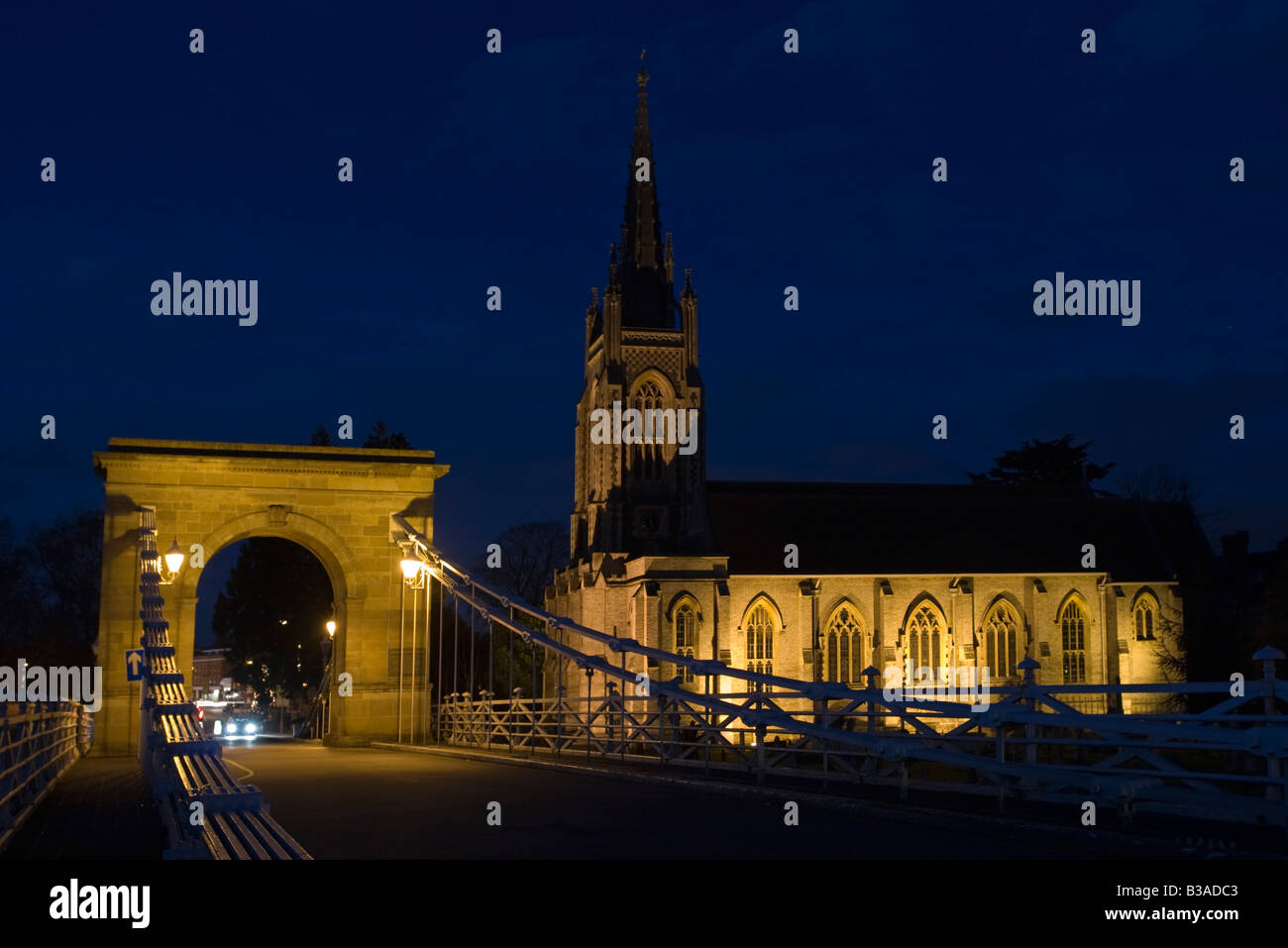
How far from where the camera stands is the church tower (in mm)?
72812

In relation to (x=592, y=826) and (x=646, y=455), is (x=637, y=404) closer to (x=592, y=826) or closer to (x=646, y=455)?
(x=646, y=455)

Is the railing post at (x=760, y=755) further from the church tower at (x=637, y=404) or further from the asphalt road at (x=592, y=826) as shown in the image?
the church tower at (x=637, y=404)

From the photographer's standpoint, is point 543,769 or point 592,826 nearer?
point 592,826

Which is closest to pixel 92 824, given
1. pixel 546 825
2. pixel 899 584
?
pixel 546 825

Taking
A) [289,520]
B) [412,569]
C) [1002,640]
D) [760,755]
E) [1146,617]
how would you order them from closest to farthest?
[760,755] → [412,569] → [289,520] → [1002,640] → [1146,617]

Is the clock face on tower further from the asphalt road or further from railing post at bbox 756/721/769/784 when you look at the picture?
railing post at bbox 756/721/769/784

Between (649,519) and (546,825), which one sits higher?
(649,519)

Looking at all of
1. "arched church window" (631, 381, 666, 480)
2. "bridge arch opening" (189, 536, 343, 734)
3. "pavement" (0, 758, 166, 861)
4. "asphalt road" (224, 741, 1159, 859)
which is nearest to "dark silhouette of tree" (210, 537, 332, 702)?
"bridge arch opening" (189, 536, 343, 734)

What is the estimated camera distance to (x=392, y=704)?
28.2m

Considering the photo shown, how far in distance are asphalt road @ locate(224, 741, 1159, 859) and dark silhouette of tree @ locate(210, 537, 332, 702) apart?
130 ft

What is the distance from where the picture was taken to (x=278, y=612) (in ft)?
184

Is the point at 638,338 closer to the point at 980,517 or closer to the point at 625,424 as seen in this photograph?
the point at 625,424

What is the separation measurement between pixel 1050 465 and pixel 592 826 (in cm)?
7526
